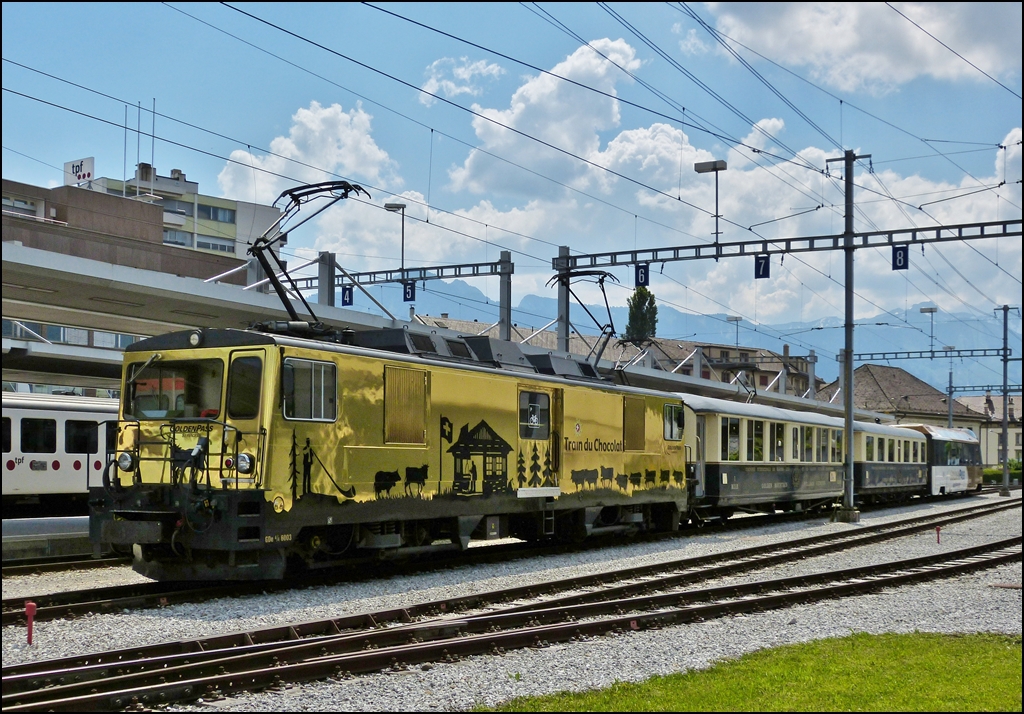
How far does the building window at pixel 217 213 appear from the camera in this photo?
87875 millimetres

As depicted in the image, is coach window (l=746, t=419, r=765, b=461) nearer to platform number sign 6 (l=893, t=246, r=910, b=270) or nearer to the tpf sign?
platform number sign 6 (l=893, t=246, r=910, b=270)

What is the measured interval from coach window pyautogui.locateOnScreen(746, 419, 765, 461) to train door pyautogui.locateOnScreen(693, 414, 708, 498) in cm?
218

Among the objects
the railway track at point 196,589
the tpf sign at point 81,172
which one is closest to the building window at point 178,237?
the tpf sign at point 81,172

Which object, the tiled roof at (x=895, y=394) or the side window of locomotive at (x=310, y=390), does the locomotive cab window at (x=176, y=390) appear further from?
the tiled roof at (x=895, y=394)

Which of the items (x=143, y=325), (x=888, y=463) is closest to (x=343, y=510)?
(x=143, y=325)

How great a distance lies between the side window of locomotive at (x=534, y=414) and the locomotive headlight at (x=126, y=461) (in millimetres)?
6353

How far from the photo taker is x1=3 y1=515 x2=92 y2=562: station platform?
17031 mm

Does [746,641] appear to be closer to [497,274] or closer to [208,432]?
[208,432]

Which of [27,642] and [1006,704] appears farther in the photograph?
[27,642]

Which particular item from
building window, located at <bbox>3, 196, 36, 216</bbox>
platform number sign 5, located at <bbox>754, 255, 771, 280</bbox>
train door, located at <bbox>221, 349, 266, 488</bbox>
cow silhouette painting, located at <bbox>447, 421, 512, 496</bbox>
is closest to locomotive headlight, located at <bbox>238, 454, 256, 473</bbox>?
train door, located at <bbox>221, 349, 266, 488</bbox>

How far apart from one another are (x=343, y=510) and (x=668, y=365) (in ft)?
274

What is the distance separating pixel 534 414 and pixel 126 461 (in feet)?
22.4

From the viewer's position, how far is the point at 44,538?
1725 cm

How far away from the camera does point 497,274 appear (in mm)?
33219
